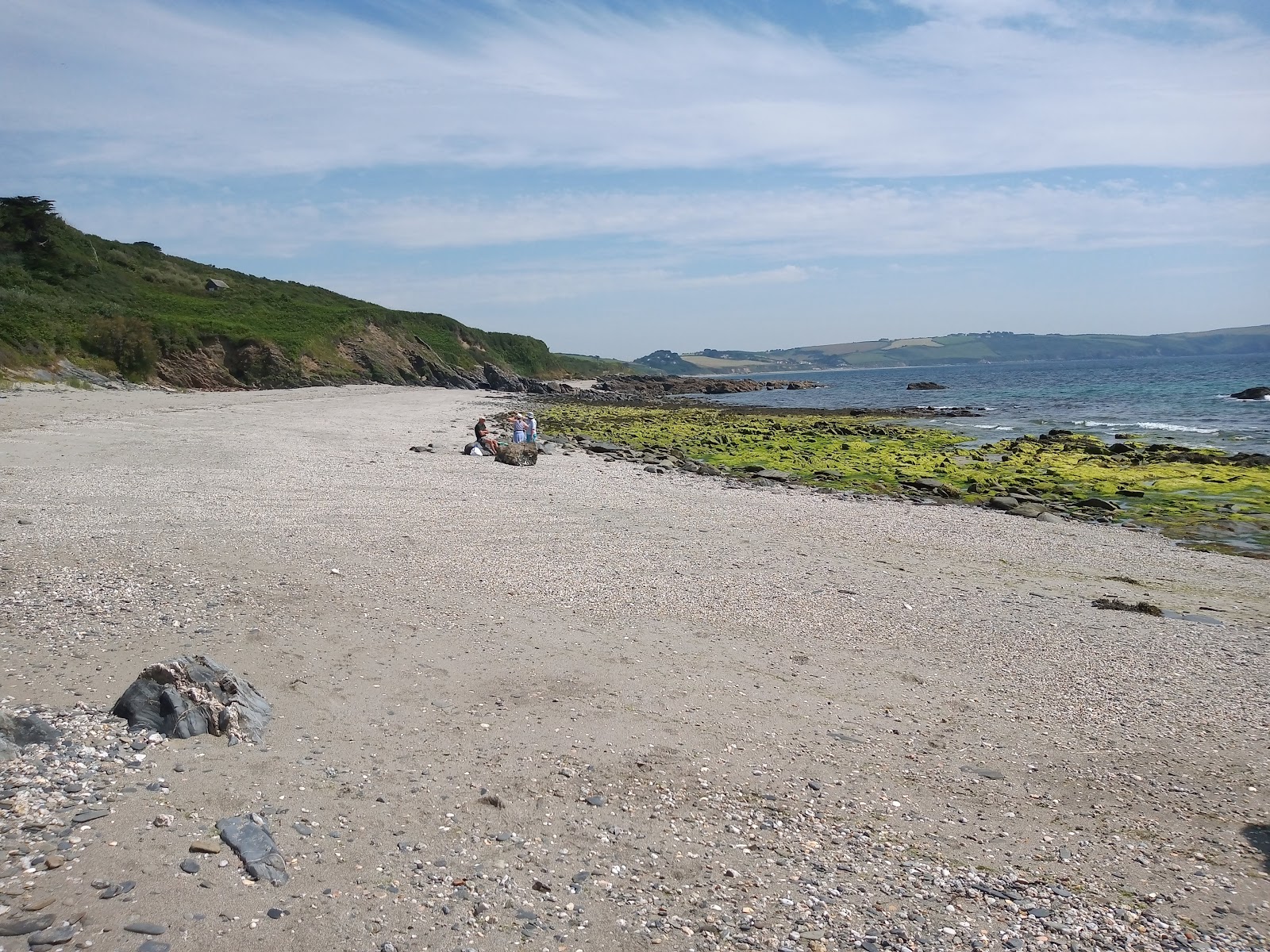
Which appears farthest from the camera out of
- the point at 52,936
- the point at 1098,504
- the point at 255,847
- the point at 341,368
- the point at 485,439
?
the point at 341,368

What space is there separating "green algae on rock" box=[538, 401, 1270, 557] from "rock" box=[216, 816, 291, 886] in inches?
649

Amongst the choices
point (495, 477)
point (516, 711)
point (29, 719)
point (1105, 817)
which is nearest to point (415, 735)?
point (516, 711)

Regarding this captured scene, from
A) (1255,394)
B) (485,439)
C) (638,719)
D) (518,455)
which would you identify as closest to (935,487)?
(518,455)

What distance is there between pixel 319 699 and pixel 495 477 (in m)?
11.9

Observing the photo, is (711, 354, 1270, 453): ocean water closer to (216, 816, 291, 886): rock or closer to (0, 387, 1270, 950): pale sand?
(0, 387, 1270, 950): pale sand

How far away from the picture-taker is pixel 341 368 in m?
61.5

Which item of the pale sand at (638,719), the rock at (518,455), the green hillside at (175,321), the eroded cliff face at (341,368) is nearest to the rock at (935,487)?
the pale sand at (638,719)

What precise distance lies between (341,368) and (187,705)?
59636mm

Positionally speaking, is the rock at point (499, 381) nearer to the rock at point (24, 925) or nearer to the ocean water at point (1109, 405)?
the ocean water at point (1109, 405)

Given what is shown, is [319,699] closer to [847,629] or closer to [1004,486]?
[847,629]

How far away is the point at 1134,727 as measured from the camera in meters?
6.98

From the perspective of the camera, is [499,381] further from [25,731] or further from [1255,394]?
[25,731]

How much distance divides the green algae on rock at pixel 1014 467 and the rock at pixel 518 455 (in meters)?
5.84

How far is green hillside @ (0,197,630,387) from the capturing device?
40188mm
